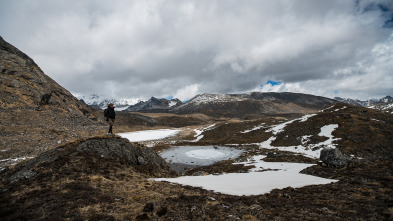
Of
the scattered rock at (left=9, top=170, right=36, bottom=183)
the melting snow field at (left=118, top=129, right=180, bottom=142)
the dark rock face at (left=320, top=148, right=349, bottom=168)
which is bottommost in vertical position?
the scattered rock at (left=9, top=170, right=36, bottom=183)

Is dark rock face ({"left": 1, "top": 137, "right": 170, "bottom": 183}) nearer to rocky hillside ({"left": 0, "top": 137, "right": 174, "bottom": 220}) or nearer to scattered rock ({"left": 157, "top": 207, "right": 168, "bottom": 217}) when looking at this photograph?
rocky hillside ({"left": 0, "top": 137, "right": 174, "bottom": 220})

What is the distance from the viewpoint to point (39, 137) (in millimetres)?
38656

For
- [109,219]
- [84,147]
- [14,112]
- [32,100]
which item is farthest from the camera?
[32,100]

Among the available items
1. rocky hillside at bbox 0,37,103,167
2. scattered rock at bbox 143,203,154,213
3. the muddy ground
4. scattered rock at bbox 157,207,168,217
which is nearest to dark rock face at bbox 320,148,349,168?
the muddy ground

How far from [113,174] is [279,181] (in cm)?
1564

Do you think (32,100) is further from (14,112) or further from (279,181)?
(279,181)

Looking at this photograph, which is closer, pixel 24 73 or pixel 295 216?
pixel 295 216

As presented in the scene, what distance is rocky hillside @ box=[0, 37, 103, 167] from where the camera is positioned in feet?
111

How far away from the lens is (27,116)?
4816 centimetres

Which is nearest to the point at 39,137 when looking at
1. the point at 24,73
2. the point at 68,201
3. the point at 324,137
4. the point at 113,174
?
the point at 113,174

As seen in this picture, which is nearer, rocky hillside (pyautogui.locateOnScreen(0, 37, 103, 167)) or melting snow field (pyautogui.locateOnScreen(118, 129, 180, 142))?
rocky hillside (pyautogui.locateOnScreen(0, 37, 103, 167))

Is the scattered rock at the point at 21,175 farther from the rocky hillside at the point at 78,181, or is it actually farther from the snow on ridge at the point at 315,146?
the snow on ridge at the point at 315,146

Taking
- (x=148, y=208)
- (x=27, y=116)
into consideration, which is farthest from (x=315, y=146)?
(x=27, y=116)

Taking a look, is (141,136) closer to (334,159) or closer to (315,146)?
(315,146)
